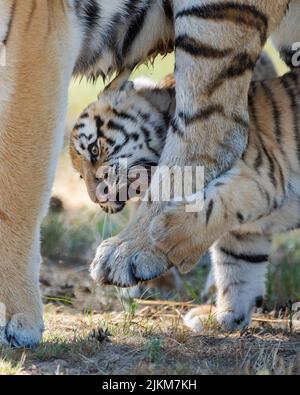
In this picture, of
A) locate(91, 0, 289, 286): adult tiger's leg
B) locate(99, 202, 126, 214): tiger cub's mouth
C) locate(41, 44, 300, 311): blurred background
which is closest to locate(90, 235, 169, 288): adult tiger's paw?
locate(91, 0, 289, 286): adult tiger's leg

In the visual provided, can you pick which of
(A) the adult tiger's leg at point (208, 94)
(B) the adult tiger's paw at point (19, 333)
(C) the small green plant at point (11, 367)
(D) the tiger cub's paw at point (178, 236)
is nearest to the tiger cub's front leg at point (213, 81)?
(A) the adult tiger's leg at point (208, 94)

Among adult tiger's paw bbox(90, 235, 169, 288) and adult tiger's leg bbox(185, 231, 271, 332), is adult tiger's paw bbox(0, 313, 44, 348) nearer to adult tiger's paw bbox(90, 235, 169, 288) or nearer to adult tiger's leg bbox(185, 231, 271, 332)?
adult tiger's paw bbox(90, 235, 169, 288)

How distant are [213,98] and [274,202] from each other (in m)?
0.36

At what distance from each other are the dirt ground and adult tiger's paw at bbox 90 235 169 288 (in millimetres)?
155

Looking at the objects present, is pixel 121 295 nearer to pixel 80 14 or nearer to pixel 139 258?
pixel 139 258

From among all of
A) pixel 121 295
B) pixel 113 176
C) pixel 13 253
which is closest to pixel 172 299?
pixel 121 295

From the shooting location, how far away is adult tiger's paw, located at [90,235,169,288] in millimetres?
3078

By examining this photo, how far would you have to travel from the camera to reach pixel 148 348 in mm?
2943

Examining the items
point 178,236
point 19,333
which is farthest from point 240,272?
point 19,333

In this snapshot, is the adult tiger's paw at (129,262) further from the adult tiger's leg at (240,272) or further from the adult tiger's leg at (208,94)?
the adult tiger's leg at (240,272)

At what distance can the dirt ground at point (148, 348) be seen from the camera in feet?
9.16

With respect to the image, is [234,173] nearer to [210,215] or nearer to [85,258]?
[210,215]

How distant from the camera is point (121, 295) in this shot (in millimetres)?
3684

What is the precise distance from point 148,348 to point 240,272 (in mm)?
735
